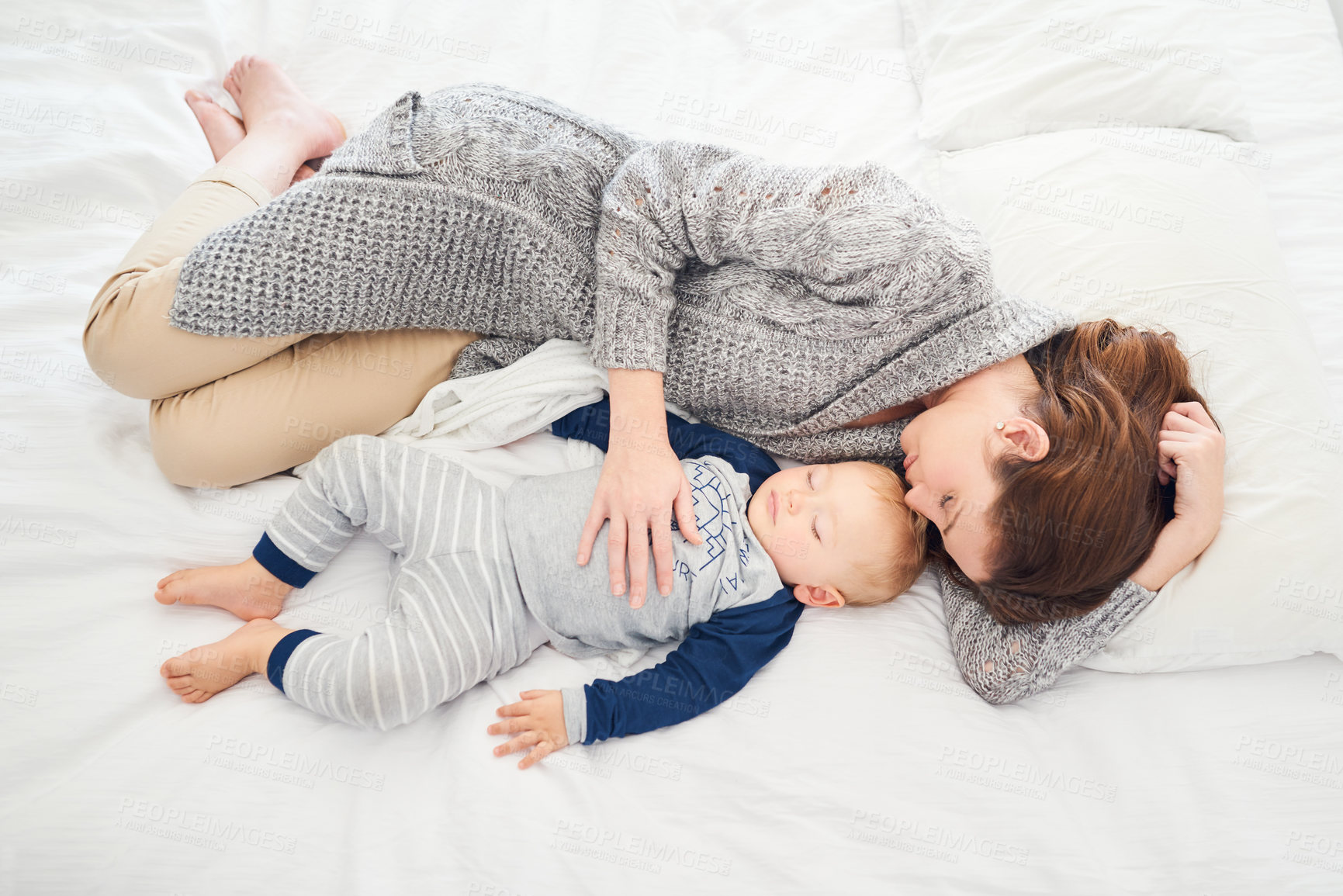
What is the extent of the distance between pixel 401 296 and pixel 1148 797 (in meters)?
1.16

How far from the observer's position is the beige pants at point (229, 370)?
39.8 inches

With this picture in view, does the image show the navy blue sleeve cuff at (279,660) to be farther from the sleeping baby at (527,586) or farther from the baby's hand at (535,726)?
the baby's hand at (535,726)

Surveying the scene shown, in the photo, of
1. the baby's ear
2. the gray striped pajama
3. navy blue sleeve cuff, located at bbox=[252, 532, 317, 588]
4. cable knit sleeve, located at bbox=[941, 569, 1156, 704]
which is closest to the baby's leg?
the gray striped pajama

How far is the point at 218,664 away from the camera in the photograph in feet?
3.04

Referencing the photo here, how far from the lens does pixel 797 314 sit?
1.06m

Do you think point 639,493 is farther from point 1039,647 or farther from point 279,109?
point 279,109

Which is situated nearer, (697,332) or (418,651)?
(418,651)

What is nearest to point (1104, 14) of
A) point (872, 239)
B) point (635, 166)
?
point (872, 239)

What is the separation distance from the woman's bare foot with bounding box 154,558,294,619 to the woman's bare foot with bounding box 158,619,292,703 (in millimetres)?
51

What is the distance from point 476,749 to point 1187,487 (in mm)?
939

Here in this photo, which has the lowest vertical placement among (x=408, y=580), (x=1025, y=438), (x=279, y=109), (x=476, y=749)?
(x=476, y=749)

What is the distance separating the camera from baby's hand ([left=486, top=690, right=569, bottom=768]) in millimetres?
906

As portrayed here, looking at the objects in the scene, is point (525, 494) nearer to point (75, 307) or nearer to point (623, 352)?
point (623, 352)

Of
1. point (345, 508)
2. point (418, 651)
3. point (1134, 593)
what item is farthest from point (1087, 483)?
point (345, 508)
